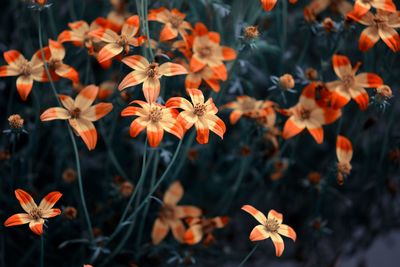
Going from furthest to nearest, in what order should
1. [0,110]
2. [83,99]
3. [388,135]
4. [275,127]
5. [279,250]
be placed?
1. [0,110]
2. [388,135]
3. [275,127]
4. [83,99]
5. [279,250]

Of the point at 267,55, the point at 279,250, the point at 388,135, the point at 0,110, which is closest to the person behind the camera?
the point at 279,250

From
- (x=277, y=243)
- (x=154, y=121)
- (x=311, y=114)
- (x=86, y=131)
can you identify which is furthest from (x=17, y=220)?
(x=311, y=114)

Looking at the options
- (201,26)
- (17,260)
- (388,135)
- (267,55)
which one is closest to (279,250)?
(201,26)

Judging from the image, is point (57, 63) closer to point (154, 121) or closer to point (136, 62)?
point (136, 62)

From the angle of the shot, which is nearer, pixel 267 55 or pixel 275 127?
pixel 275 127

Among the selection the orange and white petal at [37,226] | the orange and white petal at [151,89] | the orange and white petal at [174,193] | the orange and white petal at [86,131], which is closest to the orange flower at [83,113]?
the orange and white petal at [86,131]

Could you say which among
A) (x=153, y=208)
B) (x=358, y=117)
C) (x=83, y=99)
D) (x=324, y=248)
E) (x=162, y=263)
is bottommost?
(x=324, y=248)

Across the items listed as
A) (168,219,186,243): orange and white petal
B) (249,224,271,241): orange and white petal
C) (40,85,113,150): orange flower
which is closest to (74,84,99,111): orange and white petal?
(40,85,113,150): orange flower

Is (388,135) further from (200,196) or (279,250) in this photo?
(279,250)

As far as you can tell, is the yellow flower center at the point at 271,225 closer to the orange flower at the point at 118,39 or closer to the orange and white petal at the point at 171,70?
the orange and white petal at the point at 171,70
